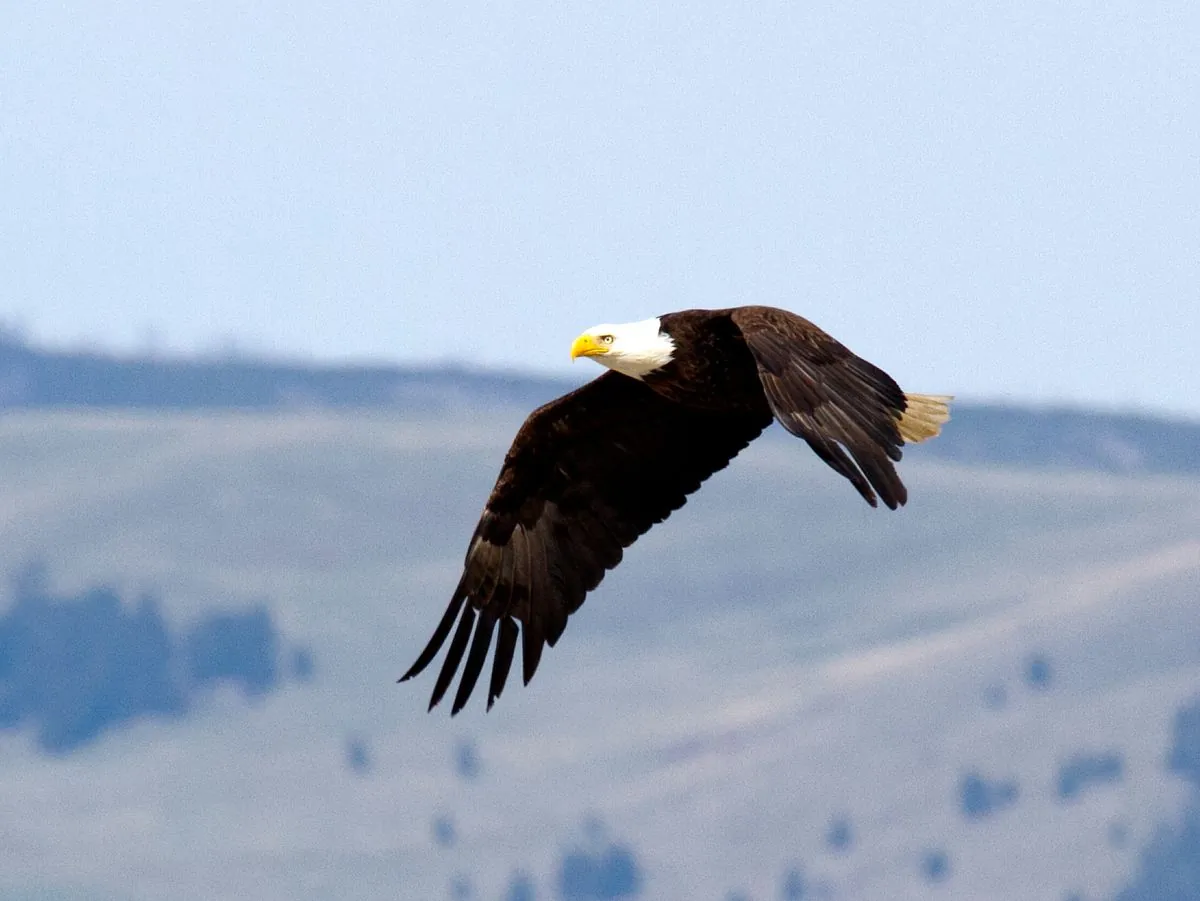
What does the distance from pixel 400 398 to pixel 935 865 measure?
37.9 metres

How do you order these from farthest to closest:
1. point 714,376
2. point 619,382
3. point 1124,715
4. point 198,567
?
point 198,567 → point 1124,715 → point 619,382 → point 714,376

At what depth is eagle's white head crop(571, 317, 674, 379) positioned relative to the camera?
10.9 metres

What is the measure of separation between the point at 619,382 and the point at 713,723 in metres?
87.5

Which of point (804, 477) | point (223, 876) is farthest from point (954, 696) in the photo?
point (223, 876)

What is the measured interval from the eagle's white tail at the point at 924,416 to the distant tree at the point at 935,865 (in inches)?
3263

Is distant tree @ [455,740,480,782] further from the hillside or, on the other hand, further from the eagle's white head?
the eagle's white head

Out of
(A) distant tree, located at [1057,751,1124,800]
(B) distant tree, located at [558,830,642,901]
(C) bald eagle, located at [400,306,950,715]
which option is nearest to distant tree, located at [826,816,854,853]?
(B) distant tree, located at [558,830,642,901]

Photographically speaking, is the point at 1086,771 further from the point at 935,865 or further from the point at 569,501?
the point at 569,501

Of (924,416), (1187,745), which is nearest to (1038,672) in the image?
(1187,745)

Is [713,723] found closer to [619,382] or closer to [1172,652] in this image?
[1172,652]

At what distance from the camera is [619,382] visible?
12.0 m

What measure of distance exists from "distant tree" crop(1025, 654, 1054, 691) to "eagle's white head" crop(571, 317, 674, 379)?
279 ft

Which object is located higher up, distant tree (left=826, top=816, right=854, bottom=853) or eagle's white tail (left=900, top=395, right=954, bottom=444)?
eagle's white tail (left=900, top=395, right=954, bottom=444)

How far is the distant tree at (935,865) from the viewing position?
92.6m
